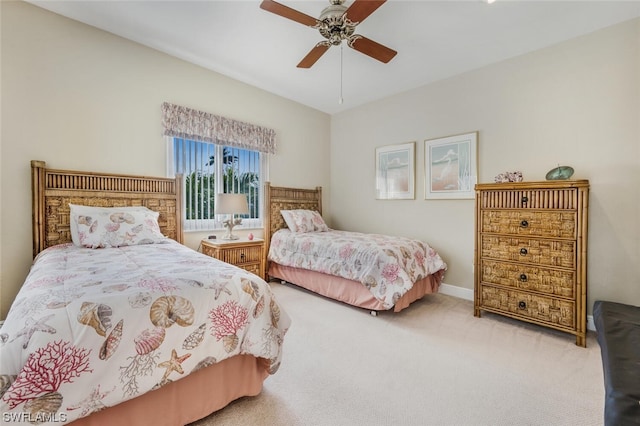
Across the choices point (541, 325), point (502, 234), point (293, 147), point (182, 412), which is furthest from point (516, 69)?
point (182, 412)

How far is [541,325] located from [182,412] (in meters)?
2.97

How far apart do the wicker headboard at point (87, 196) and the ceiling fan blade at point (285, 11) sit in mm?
2069

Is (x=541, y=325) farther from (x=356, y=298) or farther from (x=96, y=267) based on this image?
(x=96, y=267)

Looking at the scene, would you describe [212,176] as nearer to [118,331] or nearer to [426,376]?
[118,331]

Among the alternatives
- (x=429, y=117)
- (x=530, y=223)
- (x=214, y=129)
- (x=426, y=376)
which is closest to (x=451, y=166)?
(x=429, y=117)

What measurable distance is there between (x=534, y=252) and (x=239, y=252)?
3.04 metres

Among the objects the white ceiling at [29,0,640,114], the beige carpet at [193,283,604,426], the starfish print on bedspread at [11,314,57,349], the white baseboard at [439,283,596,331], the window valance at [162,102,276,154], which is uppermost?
the white ceiling at [29,0,640,114]

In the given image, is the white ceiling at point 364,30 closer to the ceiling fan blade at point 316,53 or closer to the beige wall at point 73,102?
the beige wall at point 73,102

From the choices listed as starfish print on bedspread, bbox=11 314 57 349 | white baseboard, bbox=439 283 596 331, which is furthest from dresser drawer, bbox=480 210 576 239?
starfish print on bedspread, bbox=11 314 57 349

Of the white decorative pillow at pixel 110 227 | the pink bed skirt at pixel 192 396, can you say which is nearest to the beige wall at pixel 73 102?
the white decorative pillow at pixel 110 227

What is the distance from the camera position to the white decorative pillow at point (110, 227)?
2.28 m

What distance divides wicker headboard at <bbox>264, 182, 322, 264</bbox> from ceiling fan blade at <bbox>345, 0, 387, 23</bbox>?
2.50 meters

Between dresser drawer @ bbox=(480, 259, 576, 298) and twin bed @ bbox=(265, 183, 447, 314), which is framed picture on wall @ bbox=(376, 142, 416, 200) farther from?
dresser drawer @ bbox=(480, 259, 576, 298)

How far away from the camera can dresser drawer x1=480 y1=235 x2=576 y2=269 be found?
2.30m
